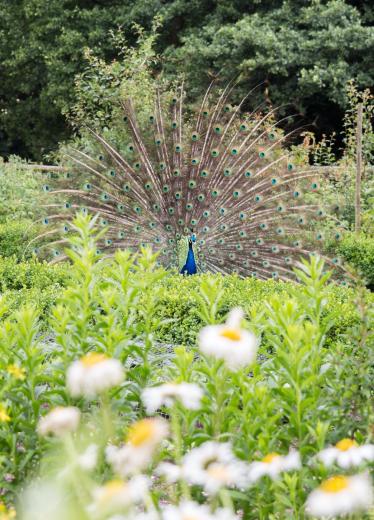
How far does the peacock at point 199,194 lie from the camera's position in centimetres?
875

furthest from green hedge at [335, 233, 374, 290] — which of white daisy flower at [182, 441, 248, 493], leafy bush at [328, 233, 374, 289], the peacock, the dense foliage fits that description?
the dense foliage

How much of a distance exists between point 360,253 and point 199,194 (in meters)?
2.00

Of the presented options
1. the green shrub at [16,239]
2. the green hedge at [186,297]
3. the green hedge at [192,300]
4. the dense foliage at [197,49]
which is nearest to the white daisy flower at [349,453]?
the green hedge at [186,297]

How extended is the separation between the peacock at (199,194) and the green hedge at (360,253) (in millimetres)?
562

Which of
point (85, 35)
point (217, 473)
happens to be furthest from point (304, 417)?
point (85, 35)

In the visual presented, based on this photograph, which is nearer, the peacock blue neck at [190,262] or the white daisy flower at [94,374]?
the white daisy flower at [94,374]

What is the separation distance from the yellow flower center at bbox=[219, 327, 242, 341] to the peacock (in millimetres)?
6693

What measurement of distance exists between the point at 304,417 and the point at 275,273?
Result: 5566 mm

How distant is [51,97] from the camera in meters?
18.9

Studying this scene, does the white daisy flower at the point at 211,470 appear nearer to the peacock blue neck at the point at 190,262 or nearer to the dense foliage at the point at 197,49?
the peacock blue neck at the point at 190,262

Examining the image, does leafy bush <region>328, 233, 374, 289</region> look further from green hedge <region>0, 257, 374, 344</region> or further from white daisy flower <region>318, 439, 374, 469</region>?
white daisy flower <region>318, 439, 374, 469</region>

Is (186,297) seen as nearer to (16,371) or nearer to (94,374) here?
(16,371)

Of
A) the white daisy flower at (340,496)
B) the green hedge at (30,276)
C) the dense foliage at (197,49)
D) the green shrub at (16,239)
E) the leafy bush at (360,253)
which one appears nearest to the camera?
the white daisy flower at (340,496)

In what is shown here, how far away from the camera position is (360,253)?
26.3 feet
